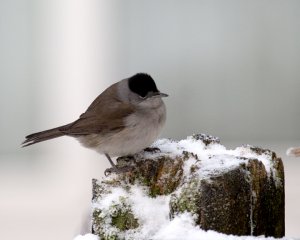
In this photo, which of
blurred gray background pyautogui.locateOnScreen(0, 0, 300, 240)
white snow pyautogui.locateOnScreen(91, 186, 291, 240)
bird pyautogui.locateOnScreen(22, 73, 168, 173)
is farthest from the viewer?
blurred gray background pyautogui.locateOnScreen(0, 0, 300, 240)

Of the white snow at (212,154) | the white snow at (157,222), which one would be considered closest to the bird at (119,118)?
the white snow at (212,154)

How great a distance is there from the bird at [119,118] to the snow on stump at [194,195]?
46.7 inches

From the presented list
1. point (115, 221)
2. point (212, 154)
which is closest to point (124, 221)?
point (115, 221)

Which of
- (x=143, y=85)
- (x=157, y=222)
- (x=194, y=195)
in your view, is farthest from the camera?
(x=143, y=85)

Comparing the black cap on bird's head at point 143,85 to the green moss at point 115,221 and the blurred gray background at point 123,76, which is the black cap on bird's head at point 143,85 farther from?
the blurred gray background at point 123,76

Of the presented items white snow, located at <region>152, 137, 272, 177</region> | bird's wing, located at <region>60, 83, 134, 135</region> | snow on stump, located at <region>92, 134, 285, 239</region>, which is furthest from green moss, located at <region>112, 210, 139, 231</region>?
bird's wing, located at <region>60, 83, 134, 135</region>

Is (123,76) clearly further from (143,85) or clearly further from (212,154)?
(212,154)

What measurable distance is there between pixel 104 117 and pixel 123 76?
8.67 ft

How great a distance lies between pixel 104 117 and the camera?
412 centimetres

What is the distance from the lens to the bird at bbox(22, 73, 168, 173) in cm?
401

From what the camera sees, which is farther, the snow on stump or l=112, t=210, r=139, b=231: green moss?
l=112, t=210, r=139, b=231: green moss

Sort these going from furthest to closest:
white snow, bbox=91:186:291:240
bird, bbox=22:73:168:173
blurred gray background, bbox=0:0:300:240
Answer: blurred gray background, bbox=0:0:300:240 → bird, bbox=22:73:168:173 → white snow, bbox=91:186:291:240

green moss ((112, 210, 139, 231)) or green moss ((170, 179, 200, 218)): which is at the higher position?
green moss ((170, 179, 200, 218))

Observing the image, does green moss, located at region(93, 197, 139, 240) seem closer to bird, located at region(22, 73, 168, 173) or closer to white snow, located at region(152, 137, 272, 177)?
white snow, located at region(152, 137, 272, 177)
